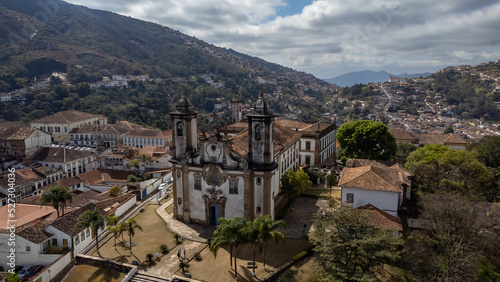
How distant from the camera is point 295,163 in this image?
4250cm

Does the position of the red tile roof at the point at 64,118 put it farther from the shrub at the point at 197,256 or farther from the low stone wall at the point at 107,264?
the shrub at the point at 197,256

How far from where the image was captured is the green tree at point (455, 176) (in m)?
28.7

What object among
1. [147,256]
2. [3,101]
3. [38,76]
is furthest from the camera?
[38,76]

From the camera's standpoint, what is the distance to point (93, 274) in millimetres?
23062

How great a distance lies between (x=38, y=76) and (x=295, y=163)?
13421 centimetres

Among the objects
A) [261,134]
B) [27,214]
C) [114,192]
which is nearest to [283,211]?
[261,134]

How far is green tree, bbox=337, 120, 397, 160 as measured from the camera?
4231cm

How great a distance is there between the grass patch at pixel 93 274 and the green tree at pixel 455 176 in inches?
1061

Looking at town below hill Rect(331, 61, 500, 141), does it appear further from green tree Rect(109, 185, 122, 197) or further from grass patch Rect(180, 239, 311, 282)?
green tree Rect(109, 185, 122, 197)

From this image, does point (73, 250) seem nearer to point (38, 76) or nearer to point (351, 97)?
point (38, 76)

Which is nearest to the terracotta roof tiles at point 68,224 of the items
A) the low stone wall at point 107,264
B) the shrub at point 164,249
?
the low stone wall at point 107,264

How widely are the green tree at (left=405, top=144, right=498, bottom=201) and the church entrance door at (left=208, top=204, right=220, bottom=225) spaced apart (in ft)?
62.2

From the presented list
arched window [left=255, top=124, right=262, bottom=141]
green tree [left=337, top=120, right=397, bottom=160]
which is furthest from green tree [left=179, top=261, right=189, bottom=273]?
green tree [left=337, top=120, right=397, bottom=160]

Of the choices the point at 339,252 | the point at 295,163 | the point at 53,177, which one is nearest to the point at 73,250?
the point at 339,252
